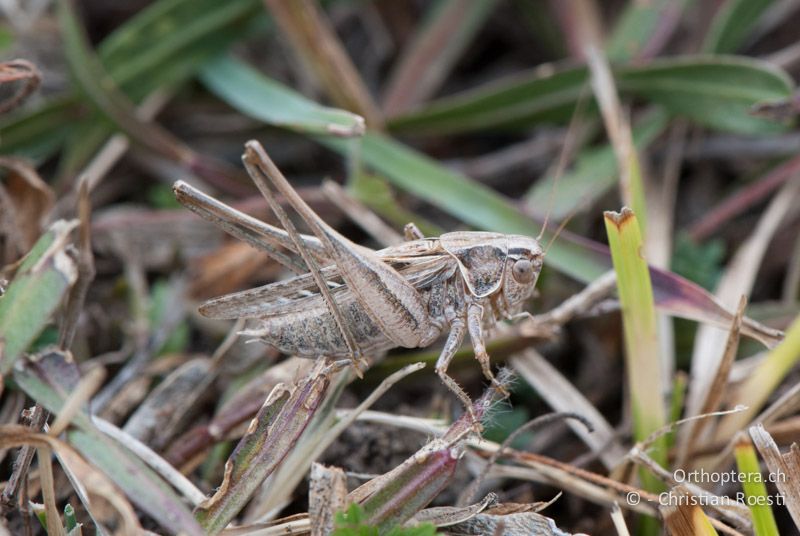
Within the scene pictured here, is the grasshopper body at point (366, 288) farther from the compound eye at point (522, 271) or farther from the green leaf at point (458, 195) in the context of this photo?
the green leaf at point (458, 195)

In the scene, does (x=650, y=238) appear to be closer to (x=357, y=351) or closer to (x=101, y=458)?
(x=357, y=351)

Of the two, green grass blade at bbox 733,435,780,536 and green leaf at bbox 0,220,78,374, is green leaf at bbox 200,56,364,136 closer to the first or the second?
green leaf at bbox 0,220,78,374

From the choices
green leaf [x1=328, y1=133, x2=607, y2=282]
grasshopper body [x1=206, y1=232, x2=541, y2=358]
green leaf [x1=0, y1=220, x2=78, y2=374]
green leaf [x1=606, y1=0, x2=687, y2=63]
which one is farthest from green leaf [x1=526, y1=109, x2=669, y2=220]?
green leaf [x1=0, y1=220, x2=78, y2=374]

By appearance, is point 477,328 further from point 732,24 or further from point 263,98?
point 732,24

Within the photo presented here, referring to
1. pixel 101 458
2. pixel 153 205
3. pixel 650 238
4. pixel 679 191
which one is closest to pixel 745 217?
pixel 679 191

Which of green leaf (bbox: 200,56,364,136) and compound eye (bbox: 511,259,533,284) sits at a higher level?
green leaf (bbox: 200,56,364,136)

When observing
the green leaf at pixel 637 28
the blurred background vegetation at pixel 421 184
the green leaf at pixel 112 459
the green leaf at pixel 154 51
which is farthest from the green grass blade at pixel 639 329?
the green leaf at pixel 154 51

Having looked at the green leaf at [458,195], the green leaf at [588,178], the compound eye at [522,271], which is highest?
the green leaf at [588,178]
